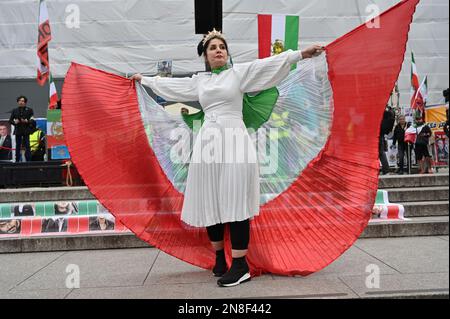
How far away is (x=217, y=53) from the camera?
11.3 ft

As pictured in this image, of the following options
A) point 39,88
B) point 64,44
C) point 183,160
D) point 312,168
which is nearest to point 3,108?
point 39,88

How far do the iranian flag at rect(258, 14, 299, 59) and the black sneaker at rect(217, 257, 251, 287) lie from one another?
22.0 feet

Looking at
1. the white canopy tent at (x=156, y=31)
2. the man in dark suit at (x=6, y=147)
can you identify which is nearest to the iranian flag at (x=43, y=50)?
the man in dark suit at (x=6, y=147)

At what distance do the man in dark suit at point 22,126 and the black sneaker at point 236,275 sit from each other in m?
7.37

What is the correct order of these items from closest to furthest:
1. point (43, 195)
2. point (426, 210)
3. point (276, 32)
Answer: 1. point (426, 210)
2. point (43, 195)
3. point (276, 32)

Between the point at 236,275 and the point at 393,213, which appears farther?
the point at 393,213

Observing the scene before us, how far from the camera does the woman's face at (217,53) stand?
11.3 feet

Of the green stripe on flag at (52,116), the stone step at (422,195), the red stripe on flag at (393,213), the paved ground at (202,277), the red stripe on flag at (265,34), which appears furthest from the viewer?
the red stripe on flag at (265,34)

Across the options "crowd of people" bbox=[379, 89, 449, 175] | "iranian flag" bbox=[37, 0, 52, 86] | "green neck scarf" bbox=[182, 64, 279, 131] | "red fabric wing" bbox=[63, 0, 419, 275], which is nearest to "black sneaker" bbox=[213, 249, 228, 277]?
"red fabric wing" bbox=[63, 0, 419, 275]

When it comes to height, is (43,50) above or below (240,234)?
above

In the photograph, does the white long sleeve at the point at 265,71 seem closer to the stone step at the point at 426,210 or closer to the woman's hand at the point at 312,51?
the woman's hand at the point at 312,51

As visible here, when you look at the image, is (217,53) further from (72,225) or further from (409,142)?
(409,142)

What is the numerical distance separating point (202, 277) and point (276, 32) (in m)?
7.01

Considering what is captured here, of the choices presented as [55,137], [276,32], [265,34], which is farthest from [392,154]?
[55,137]
